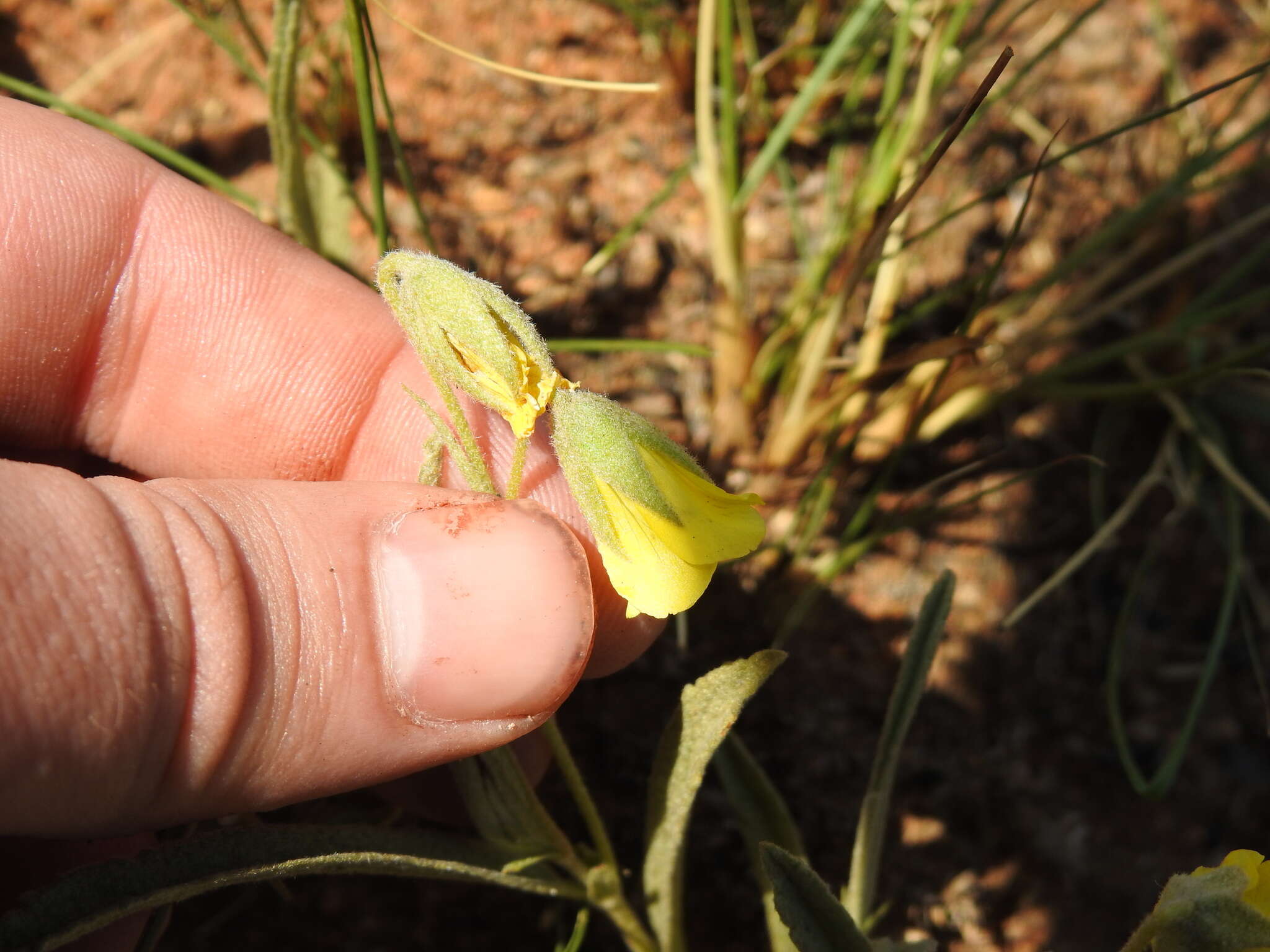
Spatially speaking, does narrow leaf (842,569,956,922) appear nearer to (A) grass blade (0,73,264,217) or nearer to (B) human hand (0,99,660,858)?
(B) human hand (0,99,660,858)

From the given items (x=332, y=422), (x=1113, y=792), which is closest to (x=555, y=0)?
(x=332, y=422)

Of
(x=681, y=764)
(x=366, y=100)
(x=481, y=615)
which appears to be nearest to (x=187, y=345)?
(x=366, y=100)

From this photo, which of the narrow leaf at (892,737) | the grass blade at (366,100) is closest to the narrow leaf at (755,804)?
the narrow leaf at (892,737)

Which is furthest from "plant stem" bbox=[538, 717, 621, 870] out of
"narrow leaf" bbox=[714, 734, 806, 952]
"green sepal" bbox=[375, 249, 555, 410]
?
"green sepal" bbox=[375, 249, 555, 410]

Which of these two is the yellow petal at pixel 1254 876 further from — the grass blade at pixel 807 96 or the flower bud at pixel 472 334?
the grass blade at pixel 807 96

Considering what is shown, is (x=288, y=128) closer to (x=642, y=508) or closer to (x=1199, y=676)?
(x=642, y=508)

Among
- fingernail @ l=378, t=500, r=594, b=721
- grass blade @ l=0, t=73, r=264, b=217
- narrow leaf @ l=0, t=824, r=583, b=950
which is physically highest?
grass blade @ l=0, t=73, r=264, b=217
